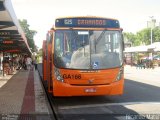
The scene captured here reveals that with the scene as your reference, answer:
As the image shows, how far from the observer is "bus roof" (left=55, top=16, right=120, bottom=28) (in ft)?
43.8

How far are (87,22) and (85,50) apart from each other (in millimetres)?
1002

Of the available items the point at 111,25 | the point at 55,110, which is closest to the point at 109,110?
the point at 55,110

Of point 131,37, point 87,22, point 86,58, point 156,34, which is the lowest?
point 86,58

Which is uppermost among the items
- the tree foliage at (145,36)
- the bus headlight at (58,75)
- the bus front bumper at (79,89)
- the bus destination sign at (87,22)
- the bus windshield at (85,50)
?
the tree foliage at (145,36)

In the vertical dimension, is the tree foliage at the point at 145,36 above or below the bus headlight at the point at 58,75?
above

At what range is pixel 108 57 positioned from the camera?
13.3 m

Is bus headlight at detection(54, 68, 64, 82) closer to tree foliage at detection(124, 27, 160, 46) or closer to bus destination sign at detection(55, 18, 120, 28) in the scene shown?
bus destination sign at detection(55, 18, 120, 28)

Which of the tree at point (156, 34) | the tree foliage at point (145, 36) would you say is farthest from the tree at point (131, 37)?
the tree at point (156, 34)

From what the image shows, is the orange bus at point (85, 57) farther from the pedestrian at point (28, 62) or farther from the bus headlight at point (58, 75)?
the pedestrian at point (28, 62)

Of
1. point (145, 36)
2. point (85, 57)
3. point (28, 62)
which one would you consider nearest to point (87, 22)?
point (85, 57)

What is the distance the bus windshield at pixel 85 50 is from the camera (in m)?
13.1

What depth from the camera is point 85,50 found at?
1326 centimetres

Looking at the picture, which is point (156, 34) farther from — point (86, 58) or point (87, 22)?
point (86, 58)

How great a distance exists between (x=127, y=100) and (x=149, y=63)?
1525 inches
